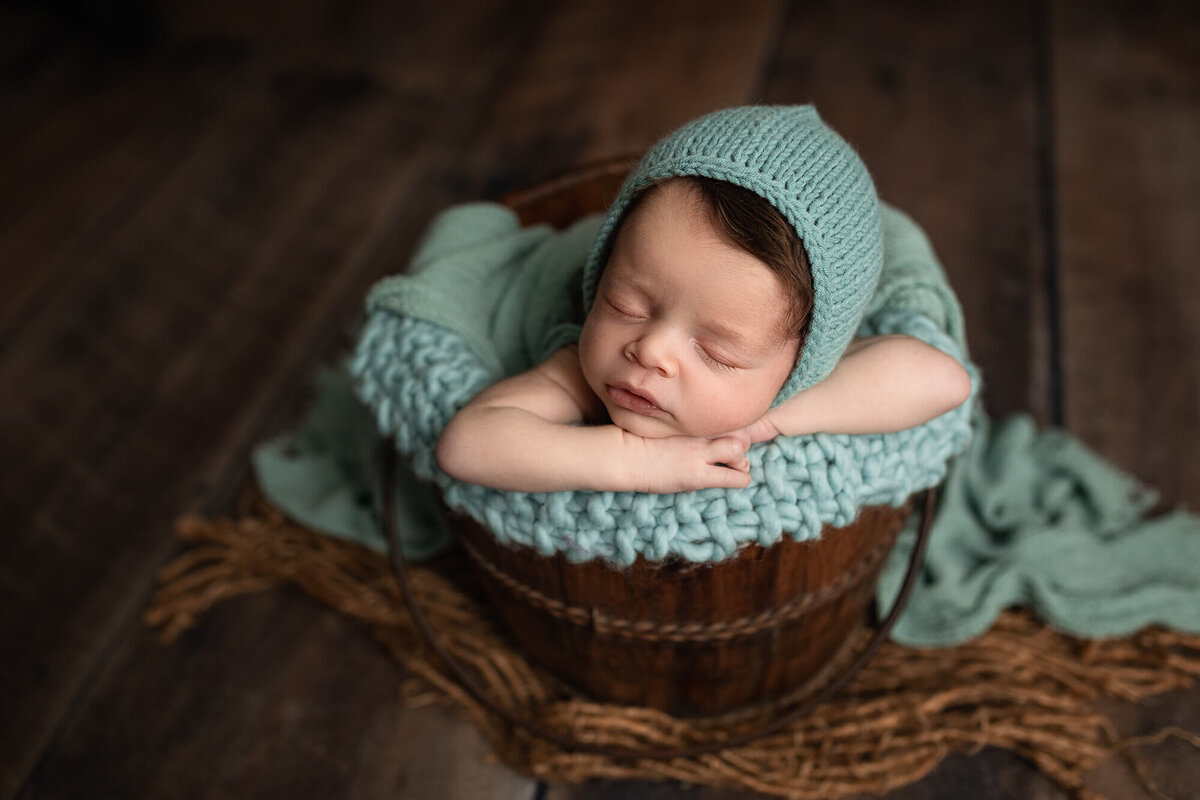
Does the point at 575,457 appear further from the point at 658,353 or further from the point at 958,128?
the point at 958,128

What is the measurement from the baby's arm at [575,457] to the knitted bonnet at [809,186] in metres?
0.11

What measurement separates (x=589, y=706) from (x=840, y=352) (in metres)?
0.53

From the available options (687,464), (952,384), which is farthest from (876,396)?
(687,464)

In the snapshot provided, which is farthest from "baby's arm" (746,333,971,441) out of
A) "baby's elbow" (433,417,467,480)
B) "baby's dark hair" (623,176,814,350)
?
"baby's elbow" (433,417,467,480)

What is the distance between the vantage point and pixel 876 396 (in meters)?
0.91

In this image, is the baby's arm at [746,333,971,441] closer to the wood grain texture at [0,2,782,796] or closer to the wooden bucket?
the wooden bucket

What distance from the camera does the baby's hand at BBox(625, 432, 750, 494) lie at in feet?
2.73

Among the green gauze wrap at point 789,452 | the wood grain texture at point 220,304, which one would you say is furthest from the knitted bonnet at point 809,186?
the wood grain texture at point 220,304

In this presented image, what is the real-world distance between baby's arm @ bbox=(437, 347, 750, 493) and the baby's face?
3 centimetres

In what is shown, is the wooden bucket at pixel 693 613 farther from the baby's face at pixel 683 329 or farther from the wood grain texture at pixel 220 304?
the wood grain texture at pixel 220 304

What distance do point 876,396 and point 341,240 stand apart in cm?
119

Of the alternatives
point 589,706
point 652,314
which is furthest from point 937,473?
point 589,706

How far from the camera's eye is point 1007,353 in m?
1.55

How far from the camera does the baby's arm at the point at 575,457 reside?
0.84 metres
